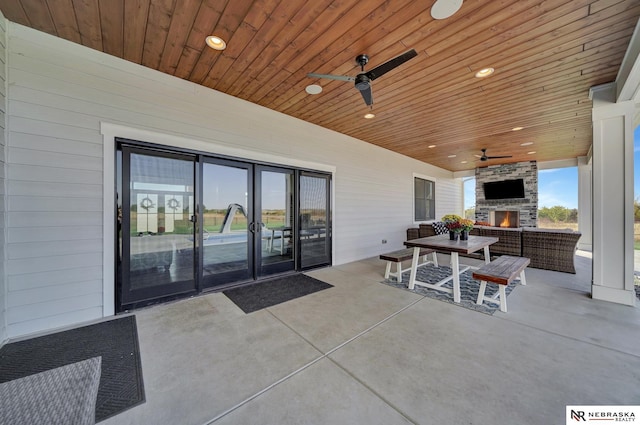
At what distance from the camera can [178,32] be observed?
7.89 ft

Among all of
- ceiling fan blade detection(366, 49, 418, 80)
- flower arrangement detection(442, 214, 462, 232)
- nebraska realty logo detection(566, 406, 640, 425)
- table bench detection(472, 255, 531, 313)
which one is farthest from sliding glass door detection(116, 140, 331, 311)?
nebraska realty logo detection(566, 406, 640, 425)

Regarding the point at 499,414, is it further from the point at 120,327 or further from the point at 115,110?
the point at 115,110

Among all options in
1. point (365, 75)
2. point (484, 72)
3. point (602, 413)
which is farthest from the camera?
point (484, 72)

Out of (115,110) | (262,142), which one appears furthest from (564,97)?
(115,110)

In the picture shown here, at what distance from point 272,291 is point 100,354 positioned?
6.49 feet

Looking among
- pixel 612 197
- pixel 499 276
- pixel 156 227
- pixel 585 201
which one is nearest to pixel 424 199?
pixel 585 201

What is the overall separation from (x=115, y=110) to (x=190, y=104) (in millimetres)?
884

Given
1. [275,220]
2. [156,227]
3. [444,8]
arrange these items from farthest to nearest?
1. [275,220]
2. [156,227]
3. [444,8]

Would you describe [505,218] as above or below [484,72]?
below

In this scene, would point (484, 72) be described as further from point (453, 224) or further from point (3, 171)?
point (3, 171)

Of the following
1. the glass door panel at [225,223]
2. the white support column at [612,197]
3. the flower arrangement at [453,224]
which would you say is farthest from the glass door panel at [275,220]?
the white support column at [612,197]

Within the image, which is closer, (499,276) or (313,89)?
(499,276)

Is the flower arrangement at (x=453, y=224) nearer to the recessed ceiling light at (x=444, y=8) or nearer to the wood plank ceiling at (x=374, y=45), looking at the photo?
the wood plank ceiling at (x=374, y=45)

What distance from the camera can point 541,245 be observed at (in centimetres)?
485
